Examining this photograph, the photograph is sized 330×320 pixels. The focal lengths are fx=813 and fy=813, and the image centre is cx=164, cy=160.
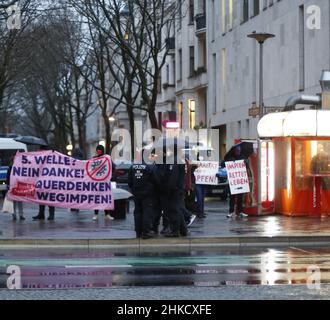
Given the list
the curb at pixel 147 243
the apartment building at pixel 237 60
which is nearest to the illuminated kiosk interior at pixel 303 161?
the curb at pixel 147 243

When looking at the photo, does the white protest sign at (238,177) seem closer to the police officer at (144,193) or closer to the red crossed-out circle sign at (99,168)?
the red crossed-out circle sign at (99,168)

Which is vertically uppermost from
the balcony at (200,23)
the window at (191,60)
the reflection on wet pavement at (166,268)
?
the balcony at (200,23)

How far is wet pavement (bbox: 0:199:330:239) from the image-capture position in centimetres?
1706

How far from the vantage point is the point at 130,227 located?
1914 centimetres

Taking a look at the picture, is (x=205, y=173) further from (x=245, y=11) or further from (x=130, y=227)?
(x=245, y=11)

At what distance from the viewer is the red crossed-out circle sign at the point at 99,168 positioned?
20.8 metres

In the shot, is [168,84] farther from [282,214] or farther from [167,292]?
[167,292]

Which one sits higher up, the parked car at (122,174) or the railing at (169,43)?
the railing at (169,43)

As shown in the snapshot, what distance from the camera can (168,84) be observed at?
6322cm

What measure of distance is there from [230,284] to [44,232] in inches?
299

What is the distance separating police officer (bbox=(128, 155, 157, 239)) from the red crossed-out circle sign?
438 centimetres

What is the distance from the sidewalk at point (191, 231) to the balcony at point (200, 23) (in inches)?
1332

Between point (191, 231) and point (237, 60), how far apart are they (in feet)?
98.6

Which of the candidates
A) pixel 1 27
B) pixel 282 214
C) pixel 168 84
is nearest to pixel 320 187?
pixel 282 214
